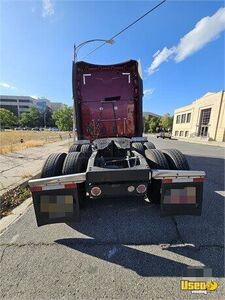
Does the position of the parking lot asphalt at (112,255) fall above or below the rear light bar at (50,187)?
below

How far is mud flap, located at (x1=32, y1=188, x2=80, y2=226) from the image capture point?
2842 mm

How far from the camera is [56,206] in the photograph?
287 cm

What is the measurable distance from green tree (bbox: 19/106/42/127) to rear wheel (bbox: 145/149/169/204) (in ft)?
362

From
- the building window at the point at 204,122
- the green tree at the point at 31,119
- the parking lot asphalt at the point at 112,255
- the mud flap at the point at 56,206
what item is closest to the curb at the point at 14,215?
the parking lot asphalt at the point at 112,255

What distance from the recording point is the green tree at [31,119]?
103125 mm

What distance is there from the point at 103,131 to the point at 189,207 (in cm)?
406

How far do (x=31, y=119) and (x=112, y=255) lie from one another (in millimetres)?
112355

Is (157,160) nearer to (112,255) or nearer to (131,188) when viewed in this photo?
(131,188)

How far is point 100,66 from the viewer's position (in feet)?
20.4

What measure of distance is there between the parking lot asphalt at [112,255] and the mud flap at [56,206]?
34cm

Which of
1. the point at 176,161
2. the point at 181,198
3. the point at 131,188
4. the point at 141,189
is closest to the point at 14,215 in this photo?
the point at 131,188

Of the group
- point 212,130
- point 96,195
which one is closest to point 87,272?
point 96,195

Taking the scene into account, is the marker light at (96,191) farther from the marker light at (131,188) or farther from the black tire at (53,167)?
the black tire at (53,167)

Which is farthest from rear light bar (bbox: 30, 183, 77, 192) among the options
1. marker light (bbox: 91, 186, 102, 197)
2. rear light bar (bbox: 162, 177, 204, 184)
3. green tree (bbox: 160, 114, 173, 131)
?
green tree (bbox: 160, 114, 173, 131)
